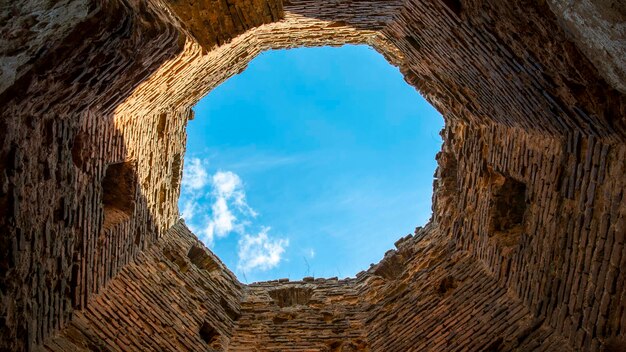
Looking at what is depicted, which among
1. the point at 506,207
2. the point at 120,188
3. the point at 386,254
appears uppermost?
the point at 120,188

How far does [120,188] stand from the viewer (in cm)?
602

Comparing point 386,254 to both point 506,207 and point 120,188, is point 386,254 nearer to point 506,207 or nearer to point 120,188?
point 506,207

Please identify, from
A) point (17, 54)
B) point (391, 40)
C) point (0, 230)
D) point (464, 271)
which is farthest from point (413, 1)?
point (0, 230)

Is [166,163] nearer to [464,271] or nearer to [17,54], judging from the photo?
[464,271]

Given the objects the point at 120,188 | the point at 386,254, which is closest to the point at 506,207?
the point at 386,254

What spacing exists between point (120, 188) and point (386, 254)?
3.86 m

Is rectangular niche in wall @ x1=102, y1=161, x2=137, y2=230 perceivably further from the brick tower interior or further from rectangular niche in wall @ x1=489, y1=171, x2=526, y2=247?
rectangular niche in wall @ x1=489, y1=171, x2=526, y2=247

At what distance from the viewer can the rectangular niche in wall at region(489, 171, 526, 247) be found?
5656 mm

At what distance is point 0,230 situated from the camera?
354cm

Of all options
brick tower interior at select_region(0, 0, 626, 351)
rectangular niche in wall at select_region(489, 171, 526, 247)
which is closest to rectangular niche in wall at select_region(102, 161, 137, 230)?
brick tower interior at select_region(0, 0, 626, 351)

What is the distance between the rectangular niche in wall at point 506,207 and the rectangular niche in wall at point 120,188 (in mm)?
3690

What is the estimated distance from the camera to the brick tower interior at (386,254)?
355cm

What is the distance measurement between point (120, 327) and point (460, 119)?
14.3ft

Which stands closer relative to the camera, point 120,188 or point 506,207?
point 506,207
